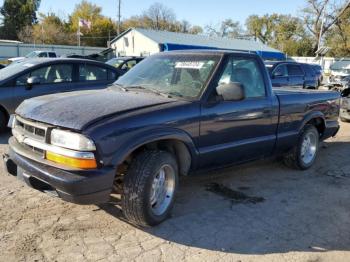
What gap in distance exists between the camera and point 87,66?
8.92 m

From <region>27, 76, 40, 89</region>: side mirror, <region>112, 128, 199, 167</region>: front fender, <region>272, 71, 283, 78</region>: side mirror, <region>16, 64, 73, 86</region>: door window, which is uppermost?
<region>272, 71, 283, 78</region>: side mirror

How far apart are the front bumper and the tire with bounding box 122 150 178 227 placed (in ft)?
0.89

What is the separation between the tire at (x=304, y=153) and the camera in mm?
6219

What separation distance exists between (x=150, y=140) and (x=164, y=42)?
123 feet

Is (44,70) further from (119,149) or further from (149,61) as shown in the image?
(119,149)

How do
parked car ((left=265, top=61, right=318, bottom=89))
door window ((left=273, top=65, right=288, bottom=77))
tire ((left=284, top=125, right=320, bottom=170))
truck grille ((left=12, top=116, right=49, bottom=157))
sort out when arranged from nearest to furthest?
truck grille ((left=12, top=116, right=49, bottom=157)) < tire ((left=284, top=125, right=320, bottom=170)) < parked car ((left=265, top=61, right=318, bottom=89)) < door window ((left=273, top=65, right=288, bottom=77))

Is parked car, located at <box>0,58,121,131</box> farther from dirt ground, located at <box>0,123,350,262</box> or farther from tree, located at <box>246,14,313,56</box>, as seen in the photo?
tree, located at <box>246,14,313,56</box>

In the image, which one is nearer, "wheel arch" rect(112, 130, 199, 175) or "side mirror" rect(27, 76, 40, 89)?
"wheel arch" rect(112, 130, 199, 175)

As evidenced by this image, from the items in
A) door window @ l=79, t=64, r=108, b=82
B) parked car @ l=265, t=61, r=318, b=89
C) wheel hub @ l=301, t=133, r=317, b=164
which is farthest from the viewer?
parked car @ l=265, t=61, r=318, b=89

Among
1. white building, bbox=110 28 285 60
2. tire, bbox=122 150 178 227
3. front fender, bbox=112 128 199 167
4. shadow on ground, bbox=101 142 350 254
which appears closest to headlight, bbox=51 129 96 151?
front fender, bbox=112 128 199 167

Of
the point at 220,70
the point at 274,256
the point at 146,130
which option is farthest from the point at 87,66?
the point at 274,256

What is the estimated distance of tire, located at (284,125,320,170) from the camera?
622 cm

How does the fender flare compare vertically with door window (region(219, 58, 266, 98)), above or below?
below

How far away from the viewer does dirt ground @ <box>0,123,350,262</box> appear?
11.9ft
